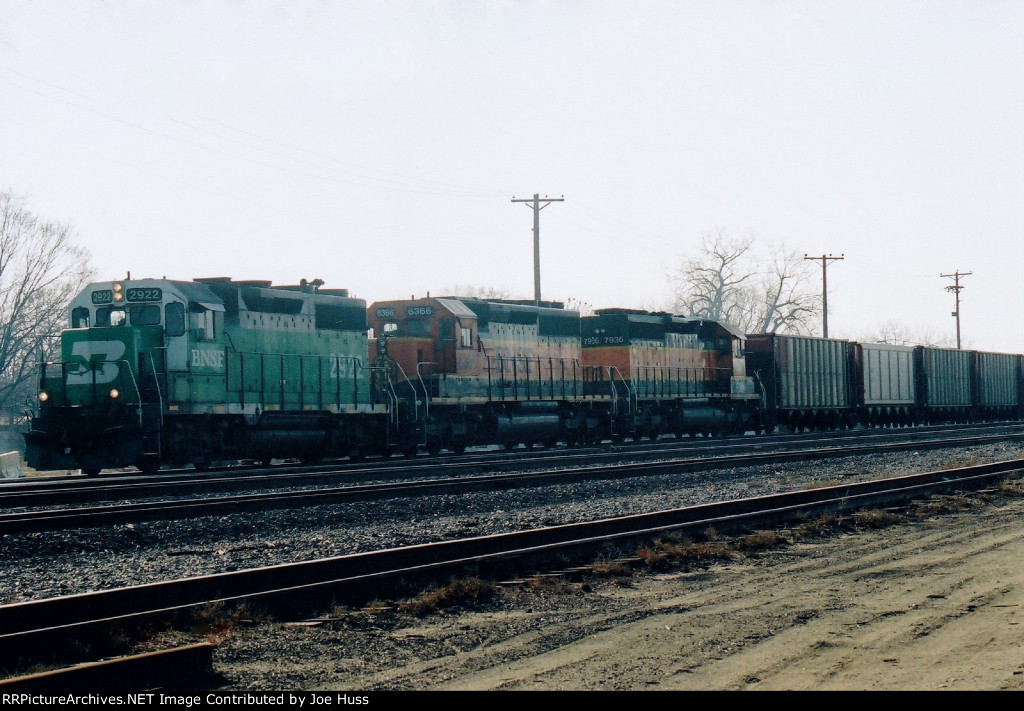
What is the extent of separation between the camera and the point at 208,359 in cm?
1933

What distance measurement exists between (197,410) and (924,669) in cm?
1528

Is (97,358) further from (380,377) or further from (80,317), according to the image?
(380,377)

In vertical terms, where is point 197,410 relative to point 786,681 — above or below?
above

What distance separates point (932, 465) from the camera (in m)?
20.6

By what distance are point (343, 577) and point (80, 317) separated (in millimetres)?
13263

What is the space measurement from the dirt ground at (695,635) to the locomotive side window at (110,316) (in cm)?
1292

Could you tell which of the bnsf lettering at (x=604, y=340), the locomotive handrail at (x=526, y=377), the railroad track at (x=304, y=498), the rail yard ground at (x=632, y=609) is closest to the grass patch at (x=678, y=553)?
the rail yard ground at (x=632, y=609)

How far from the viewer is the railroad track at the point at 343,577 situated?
6.05 meters

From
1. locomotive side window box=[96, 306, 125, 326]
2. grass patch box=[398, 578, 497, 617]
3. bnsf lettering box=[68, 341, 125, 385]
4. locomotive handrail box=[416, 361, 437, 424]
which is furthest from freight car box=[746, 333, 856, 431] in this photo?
grass patch box=[398, 578, 497, 617]

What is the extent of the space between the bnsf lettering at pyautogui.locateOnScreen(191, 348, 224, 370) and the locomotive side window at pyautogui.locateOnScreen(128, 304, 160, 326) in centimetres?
85

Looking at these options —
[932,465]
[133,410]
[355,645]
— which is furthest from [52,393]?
[932,465]

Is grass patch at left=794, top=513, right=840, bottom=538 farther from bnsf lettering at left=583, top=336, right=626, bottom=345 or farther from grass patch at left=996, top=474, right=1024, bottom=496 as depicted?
bnsf lettering at left=583, top=336, right=626, bottom=345

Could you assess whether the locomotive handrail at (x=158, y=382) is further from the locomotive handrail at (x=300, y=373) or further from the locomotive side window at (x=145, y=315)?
the locomotive handrail at (x=300, y=373)

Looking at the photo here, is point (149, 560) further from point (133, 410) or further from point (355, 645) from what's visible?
point (133, 410)
